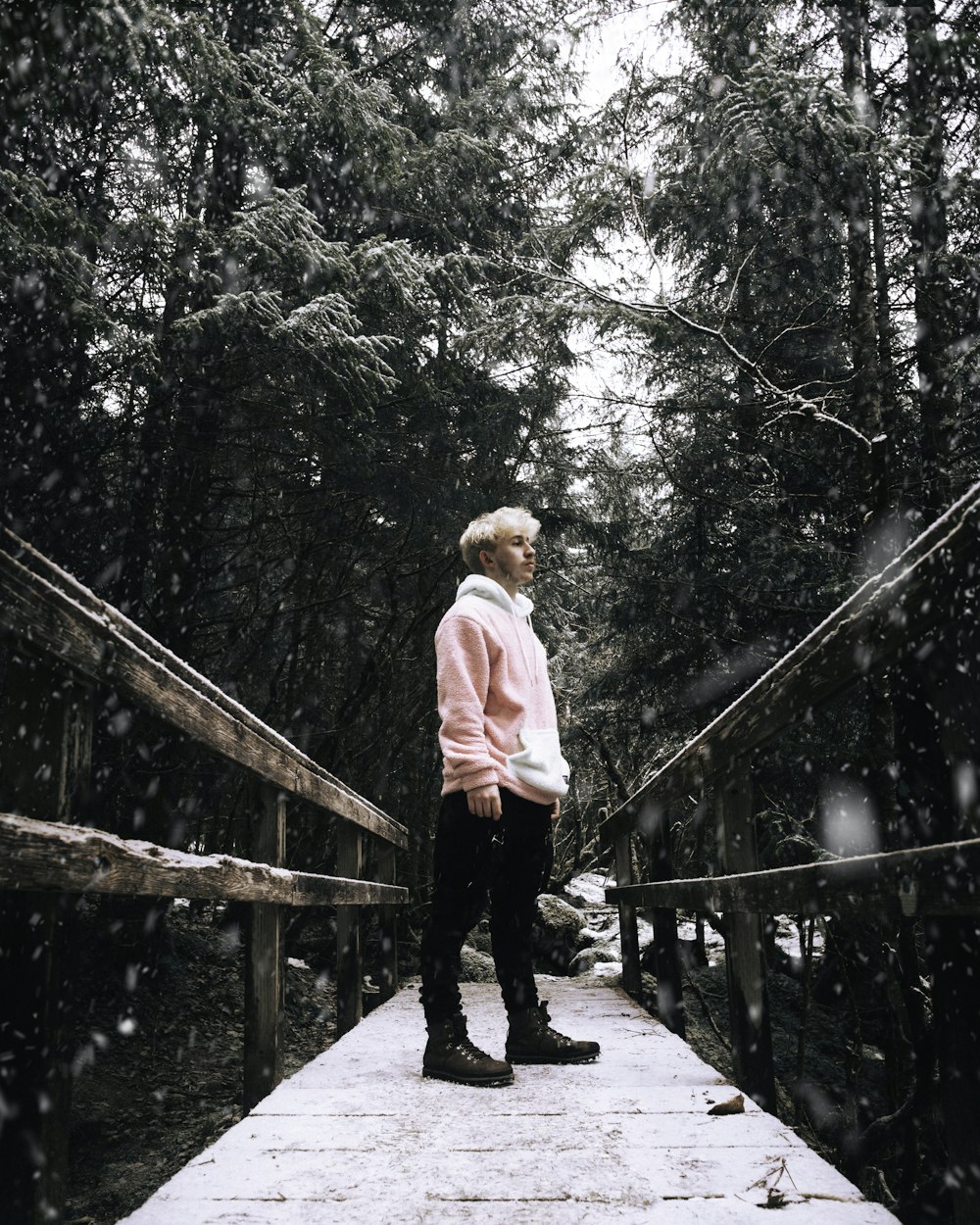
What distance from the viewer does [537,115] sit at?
953 cm

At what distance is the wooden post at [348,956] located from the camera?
199 inches

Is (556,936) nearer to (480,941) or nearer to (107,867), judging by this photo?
(480,941)

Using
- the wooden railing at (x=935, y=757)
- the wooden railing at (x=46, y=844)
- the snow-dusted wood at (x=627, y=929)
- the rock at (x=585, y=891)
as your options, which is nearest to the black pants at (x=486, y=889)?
the wooden railing at (x=935, y=757)

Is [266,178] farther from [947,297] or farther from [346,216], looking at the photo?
[947,297]

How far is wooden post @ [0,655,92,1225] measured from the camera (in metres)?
1.60

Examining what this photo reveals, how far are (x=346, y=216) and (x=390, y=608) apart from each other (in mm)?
3617

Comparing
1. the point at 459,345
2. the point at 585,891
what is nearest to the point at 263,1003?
the point at 459,345

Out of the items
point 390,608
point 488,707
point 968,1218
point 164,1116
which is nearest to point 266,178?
point 390,608

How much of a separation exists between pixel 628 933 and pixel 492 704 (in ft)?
9.40

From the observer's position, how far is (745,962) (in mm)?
3076

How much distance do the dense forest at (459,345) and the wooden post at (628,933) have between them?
151cm

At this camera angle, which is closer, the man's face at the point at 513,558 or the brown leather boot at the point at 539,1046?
the brown leather boot at the point at 539,1046

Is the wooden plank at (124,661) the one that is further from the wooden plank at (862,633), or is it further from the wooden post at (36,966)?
the wooden plank at (862,633)

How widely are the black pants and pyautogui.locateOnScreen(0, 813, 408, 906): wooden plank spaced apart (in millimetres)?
757
